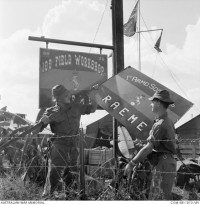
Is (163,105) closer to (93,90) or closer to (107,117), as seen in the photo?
(93,90)

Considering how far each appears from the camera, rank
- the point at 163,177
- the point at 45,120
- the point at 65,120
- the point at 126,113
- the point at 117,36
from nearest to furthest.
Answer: the point at 163,177, the point at 45,120, the point at 65,120, the point at 126,113, the point at 117,36

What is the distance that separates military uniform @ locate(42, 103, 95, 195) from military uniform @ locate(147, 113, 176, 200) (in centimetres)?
158

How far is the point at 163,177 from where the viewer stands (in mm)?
4863

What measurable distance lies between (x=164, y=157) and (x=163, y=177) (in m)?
0.27

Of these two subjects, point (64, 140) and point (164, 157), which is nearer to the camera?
point (164, 157)

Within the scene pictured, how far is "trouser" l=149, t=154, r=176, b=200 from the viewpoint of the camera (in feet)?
15.9

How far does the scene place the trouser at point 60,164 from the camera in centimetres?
594

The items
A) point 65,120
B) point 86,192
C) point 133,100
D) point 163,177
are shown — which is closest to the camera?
point 163,177

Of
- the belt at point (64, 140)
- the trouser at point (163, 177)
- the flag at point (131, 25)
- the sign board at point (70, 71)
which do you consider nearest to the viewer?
the trouser at point (163, 177)

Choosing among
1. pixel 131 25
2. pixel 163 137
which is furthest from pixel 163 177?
pixel 131 25

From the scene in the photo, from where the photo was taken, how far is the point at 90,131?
15.6 meters

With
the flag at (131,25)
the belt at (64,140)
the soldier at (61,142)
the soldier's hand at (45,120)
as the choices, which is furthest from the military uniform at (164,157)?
the flag at (131,25)

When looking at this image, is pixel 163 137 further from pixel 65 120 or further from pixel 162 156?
pixel 65 120

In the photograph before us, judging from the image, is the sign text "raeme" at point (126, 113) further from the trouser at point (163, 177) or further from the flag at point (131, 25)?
the flag at point (131, 25)
